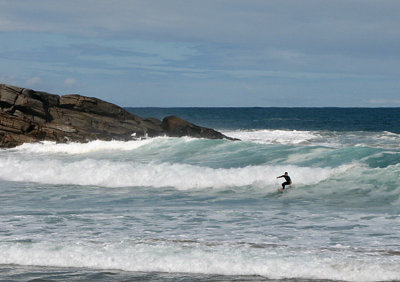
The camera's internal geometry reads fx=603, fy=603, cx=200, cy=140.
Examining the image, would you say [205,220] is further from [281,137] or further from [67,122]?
[281,137]

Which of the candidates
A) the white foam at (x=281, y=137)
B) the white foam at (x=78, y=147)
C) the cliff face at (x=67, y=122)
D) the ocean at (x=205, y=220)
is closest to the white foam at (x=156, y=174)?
the ocean at (x=205, y=220)

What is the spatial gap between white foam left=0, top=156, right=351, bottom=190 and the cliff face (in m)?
10.8

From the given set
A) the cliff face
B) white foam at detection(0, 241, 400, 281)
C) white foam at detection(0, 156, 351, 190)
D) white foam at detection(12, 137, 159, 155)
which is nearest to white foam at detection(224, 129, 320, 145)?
the cliff face

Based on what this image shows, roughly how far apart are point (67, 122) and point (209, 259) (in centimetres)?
3047

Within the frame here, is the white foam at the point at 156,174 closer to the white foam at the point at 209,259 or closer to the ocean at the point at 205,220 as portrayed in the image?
the ocean at the point at 205,220

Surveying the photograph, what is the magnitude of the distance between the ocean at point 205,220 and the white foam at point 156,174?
1.9 inches

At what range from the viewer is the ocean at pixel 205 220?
35.9 ft

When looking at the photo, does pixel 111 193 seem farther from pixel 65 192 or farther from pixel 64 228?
pixel 64 228

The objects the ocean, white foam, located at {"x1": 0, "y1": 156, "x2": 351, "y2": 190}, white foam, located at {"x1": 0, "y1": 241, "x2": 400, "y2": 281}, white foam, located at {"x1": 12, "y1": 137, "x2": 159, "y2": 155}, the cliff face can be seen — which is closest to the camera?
white foam, located at {"x1": 0, "y1": 241, "x2": 400, "y2": 281}

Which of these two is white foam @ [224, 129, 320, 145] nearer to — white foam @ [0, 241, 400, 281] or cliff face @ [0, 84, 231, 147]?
cliff face @ [0, 84, 231, 147]

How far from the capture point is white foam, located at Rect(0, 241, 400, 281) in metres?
10.5

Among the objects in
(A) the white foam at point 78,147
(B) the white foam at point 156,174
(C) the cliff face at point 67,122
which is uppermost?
(C) the cliff face at point 67,122

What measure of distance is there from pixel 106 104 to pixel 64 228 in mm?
28335

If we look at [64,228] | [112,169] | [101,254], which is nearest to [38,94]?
[112,169]
